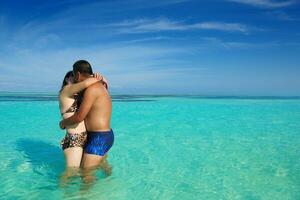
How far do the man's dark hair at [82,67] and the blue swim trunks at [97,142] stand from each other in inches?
33.7

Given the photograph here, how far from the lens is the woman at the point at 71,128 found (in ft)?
14.1

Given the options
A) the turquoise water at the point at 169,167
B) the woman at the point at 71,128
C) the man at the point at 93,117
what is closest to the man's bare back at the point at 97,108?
the man at the point at 93,117

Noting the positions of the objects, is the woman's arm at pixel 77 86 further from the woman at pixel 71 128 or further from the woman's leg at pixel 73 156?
the woman's leg at pixel 73 156

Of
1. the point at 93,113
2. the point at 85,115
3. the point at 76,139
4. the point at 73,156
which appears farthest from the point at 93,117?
the point at 73,156

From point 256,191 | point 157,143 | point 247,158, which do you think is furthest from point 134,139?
point 256,191

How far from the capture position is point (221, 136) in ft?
31.7

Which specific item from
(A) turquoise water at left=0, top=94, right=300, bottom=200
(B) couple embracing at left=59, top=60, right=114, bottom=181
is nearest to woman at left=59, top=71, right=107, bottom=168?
(B) couple embracing at left=59, top=60, right=114, bottom=181

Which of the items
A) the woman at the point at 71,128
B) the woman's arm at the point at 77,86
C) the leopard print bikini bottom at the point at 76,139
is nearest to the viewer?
the woman's arm at the point at 77,86

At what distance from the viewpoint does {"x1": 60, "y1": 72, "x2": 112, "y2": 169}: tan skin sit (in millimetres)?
4121

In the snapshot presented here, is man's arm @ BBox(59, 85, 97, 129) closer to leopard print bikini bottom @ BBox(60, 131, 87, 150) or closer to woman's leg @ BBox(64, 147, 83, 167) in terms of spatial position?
leopard print bikini bottom @ BBox(60, 131, 87, 150)

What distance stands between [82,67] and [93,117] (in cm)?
68

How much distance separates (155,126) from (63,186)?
7338 mm

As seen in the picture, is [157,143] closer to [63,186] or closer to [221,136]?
[221,136]

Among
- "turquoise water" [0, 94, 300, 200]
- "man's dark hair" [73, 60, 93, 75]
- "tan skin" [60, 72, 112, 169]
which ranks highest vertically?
"man's dark hair" [73, 60, 93, 75]
